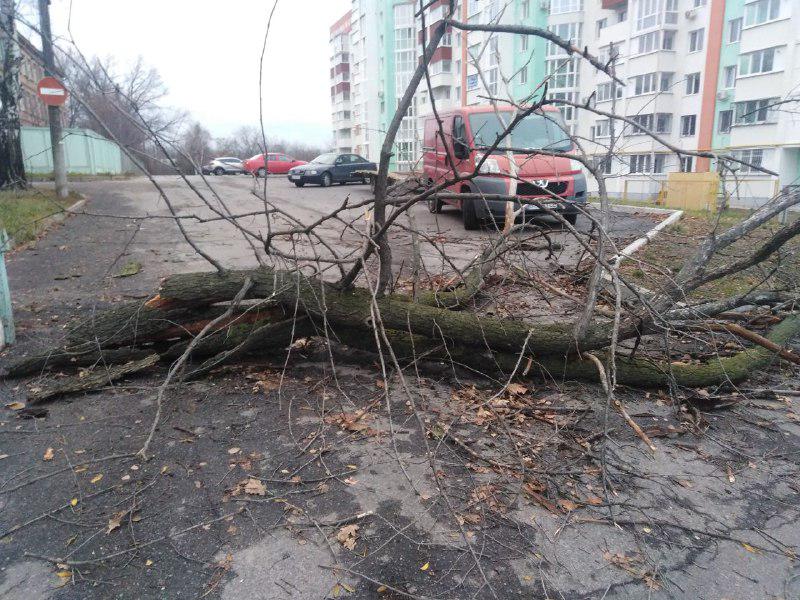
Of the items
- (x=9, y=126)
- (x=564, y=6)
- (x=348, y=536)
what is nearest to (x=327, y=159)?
(x=9, y=126)

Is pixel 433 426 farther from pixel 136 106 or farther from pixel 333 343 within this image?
pixel 136 106

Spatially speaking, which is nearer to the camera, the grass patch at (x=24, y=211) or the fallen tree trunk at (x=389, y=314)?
the fallen tree trunk at (x=389, y=314)

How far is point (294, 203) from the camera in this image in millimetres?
16125

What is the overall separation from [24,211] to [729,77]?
126 ft

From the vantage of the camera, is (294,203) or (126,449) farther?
(294,203)

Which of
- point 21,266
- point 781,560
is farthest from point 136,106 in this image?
point 21,266

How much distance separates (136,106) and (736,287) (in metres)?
6.21

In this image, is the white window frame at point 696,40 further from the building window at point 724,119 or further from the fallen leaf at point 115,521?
the fallen leaf at point 115,521

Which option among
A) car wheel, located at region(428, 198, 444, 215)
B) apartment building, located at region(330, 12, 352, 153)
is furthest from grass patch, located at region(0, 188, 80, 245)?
apartment building, located at region(330, 12, 352, 153)

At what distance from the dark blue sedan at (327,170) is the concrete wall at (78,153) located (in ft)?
22.2

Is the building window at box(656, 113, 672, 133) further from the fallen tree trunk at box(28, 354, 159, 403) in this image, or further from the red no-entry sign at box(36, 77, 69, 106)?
the fallen tree trunk at box(28, 354, 159, 403)

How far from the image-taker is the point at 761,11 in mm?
31234

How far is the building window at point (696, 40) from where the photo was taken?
121 feet

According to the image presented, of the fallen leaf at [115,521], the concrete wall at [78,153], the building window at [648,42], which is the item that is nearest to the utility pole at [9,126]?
the concrete wall at [78,153]
